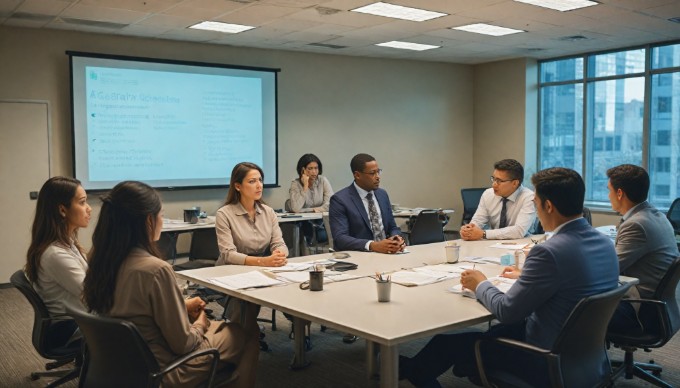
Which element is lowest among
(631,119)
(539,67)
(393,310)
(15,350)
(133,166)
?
(15,350)

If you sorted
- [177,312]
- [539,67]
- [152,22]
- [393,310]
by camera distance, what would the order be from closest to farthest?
[177,312] < [393,310] < [152,22] < [539,67]

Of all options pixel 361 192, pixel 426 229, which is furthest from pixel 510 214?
pixel 361 192

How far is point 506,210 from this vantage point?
16.8 ft

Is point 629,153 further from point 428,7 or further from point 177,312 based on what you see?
point 177,312

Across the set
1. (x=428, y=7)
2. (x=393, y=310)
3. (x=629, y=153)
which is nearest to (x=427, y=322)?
(x=393, y=310)

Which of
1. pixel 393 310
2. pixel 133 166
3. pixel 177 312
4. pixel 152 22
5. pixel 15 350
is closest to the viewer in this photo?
pixel 177 312

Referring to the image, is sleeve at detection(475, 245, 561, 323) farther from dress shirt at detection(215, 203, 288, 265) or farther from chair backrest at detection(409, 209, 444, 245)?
chair backrest at detection(409, 209, 444, 245)

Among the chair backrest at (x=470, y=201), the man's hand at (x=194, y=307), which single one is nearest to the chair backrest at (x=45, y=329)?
the man's hand at (x=194, y=307)

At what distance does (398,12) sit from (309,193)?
7.94 feet

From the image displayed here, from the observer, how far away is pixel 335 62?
9.13 metres

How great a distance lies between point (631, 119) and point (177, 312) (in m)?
8.12

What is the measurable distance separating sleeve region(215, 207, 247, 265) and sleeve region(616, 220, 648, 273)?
2098mm

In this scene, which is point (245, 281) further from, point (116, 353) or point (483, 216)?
point (483, 216)

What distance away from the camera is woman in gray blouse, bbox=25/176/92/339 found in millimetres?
3184
